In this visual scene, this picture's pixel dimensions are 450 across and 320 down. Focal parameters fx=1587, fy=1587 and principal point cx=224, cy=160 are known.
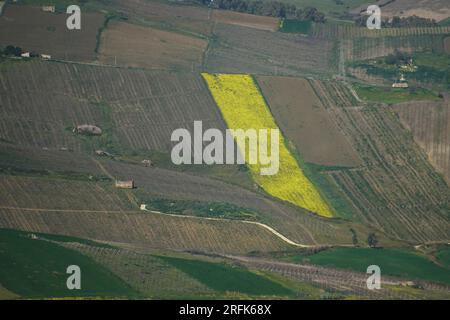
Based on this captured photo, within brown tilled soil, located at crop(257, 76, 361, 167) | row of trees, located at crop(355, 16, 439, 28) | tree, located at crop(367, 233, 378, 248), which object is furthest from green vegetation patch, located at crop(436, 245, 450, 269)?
row of trees, located at crop(355, 16, 439, 28)

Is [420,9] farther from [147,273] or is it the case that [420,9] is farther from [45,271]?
[45,271]

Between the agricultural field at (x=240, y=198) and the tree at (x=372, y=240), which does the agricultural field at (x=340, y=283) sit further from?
the tree at (x=372, y=240)

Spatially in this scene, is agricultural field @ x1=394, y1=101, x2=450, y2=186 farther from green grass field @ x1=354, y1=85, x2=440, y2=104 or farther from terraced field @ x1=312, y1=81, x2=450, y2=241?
green grass field @ x1=354, y1=85, x2=440, y2=104

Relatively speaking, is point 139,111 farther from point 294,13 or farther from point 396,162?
point 294,13

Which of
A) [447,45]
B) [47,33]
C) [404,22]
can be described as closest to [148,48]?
[47,33]

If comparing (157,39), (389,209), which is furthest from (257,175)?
(157,39)
